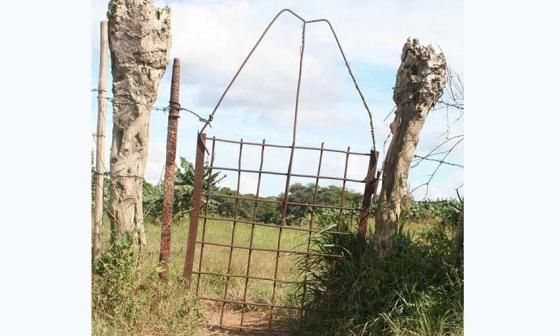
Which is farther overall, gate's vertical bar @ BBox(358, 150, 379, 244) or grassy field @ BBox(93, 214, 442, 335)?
gate's vertical bar @ BBox(358, 150, 379, 244)

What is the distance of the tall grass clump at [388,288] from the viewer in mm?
4660

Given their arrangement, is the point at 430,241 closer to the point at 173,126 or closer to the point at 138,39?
the point at 173,126

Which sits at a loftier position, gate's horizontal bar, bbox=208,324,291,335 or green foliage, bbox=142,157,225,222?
green foliage, bbox=142,157,225,222

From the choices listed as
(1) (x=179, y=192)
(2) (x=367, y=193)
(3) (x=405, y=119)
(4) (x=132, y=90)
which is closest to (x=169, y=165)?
(4) (x=132, y=90)

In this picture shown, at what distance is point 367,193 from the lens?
5.23 m

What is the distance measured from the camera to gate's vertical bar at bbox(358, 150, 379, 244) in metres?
5.18

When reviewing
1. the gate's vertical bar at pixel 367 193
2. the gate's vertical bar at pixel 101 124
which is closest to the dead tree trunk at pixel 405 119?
the gate's vertical bar at pixel 367 193

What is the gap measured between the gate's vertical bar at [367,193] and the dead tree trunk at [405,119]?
126mm

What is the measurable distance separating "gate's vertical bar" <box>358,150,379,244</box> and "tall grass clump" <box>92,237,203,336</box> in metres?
1.51

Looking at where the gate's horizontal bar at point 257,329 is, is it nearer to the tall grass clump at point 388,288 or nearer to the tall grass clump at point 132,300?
the tall grass clump at point 388,288

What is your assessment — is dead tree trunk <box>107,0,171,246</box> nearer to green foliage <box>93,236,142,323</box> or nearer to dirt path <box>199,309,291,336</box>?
green foliage <box>93,236,142,323</box>

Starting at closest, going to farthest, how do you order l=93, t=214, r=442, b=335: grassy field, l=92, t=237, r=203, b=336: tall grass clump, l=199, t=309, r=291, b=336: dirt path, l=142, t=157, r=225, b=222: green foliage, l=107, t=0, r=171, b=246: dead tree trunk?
l=92, t=237, r=203, b=336: tall grass clump < l=93, t=214, r=442, b=335: grassy field < l=107, t=0, r=171, b=246: dead tree trunk < l=199, t=309, r=291, b=336: dirt path < l=142, t=157, r=225, b=222: green foliage

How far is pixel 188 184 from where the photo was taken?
1178 centimetres

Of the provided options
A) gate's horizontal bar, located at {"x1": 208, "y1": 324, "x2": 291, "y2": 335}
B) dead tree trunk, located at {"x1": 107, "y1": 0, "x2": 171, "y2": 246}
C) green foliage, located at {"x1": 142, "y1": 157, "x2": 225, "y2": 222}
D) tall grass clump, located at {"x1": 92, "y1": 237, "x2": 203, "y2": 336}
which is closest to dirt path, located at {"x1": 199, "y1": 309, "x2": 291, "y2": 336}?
gate's horizontal bar, located at {"x1": 208, "y1": 324, "x2": 291, "y2": 335}
